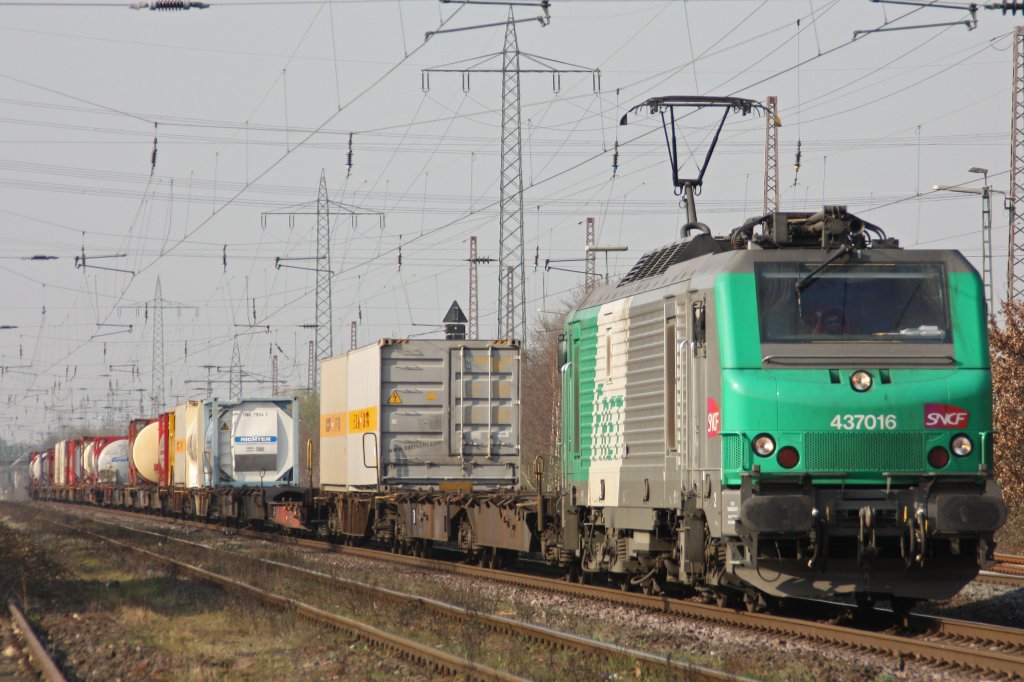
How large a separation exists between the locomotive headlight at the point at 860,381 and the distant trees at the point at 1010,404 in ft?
45.2

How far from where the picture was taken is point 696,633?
40.2 ft

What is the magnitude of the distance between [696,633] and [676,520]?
1.20m

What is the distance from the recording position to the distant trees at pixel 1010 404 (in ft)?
78.2

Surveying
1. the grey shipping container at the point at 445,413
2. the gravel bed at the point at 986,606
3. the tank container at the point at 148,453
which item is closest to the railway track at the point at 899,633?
the gravel bed at the point at 986,606

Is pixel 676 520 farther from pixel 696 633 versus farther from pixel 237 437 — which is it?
pixel 237 437

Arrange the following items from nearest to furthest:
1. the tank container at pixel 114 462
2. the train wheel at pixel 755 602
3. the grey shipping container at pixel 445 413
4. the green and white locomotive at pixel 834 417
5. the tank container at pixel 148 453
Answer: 1. the green and white locomotive at pixel 834 417
2. the train wheel at pixel 755 602
3. the grey shipping container at pixel 445 413
4. the tank container at pixel 148 453
5. the tank container at pixel 114 462

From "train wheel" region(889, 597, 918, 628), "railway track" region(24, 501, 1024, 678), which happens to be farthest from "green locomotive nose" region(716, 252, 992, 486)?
"train wheel" region(889, 597, 918, 628)

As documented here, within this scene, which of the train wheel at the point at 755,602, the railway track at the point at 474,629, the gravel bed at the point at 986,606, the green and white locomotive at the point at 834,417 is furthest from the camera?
the gravel bed at the point at 986,606

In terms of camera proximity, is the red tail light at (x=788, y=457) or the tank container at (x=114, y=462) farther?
the tank container at (x=114, y=462)

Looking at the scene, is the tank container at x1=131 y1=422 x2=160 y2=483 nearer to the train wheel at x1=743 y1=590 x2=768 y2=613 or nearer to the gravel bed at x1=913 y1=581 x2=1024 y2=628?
the gravel bed at x1=913 y1=581 x2=1024 y2=628

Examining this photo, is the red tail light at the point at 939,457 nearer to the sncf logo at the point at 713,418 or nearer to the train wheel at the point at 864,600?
the train wheel at the point at 864,600

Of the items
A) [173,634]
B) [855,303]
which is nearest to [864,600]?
[855,303]

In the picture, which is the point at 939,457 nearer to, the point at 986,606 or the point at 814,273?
the point at 814,273

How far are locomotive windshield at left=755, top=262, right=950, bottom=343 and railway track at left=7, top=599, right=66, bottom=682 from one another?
6714mm
